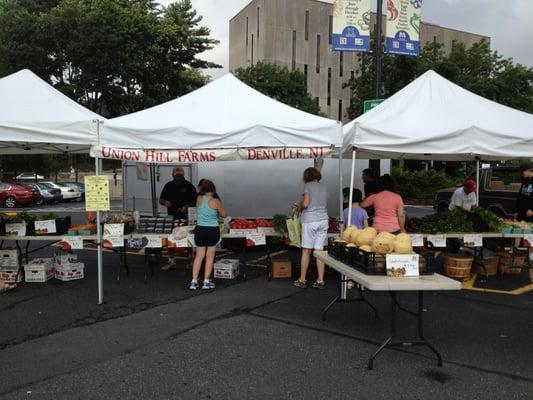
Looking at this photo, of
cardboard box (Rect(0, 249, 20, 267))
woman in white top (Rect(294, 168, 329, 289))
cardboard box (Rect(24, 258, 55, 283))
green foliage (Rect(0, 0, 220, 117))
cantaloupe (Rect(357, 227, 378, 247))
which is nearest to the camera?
cantaloupe (Rect(357, 227, 378, 247))

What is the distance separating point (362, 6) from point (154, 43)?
15.4m

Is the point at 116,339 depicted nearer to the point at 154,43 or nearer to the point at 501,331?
the point at 501,331

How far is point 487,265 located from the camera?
773 cm

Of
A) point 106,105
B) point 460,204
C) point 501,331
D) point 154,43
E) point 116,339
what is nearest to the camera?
point 116,339

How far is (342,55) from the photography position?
51062 millimetres

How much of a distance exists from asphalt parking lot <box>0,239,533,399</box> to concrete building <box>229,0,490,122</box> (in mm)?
40116

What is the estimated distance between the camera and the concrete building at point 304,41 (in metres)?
45.5

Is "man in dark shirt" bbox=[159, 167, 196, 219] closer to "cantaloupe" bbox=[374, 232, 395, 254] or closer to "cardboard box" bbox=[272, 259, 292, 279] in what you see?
"cardboard box" bbox=[272, 259, 292, 279]

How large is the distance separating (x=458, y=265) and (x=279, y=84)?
23317 millimetres

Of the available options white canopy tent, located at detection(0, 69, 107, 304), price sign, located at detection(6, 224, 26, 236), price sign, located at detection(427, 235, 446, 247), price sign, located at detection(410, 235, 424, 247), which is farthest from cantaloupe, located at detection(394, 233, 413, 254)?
price sign, located at detection(6, 224, 26, 236)

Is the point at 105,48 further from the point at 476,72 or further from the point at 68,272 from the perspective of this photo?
the point at 476,72

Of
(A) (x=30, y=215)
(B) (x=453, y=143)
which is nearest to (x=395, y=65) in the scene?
(B) (x=453, y=143)

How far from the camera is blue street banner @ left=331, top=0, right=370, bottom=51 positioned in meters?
9.71

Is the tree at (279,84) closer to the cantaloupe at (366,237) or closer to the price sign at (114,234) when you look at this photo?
the price sign at (114,234)
